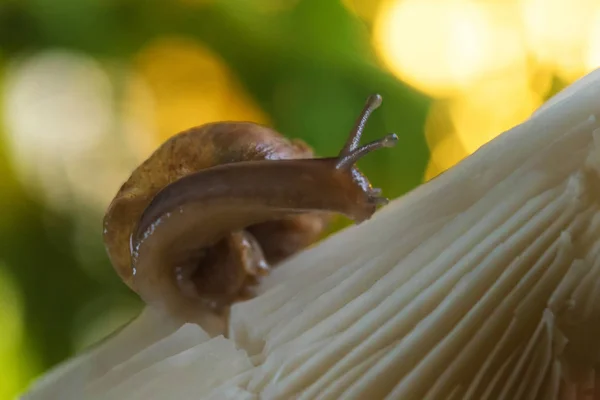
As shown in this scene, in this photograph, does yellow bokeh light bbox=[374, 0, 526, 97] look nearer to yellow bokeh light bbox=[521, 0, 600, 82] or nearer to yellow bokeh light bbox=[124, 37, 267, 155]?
yellow bokeh light bbox=[521, 0, 600, 82]

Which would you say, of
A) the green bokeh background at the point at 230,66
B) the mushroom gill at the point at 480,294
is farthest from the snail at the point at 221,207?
the green bokeh background at the point at 230,66

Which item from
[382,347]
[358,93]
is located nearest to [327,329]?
[382,347]

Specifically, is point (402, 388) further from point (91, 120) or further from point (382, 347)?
point (91, 120)

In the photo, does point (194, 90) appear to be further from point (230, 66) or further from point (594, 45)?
point (594, 45)

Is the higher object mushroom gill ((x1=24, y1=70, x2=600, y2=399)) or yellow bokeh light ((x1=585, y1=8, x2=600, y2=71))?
yellow bokeh light ((x1=585, y1=8, x2=600, y2=71))

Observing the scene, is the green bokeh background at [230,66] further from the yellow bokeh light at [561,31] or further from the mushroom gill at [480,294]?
the mushroom gill at [480,294]

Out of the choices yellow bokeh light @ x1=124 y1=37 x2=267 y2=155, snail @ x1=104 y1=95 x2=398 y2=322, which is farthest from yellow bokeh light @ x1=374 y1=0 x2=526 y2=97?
snail @ x1=104 y1=95 x2=398 y2=322
